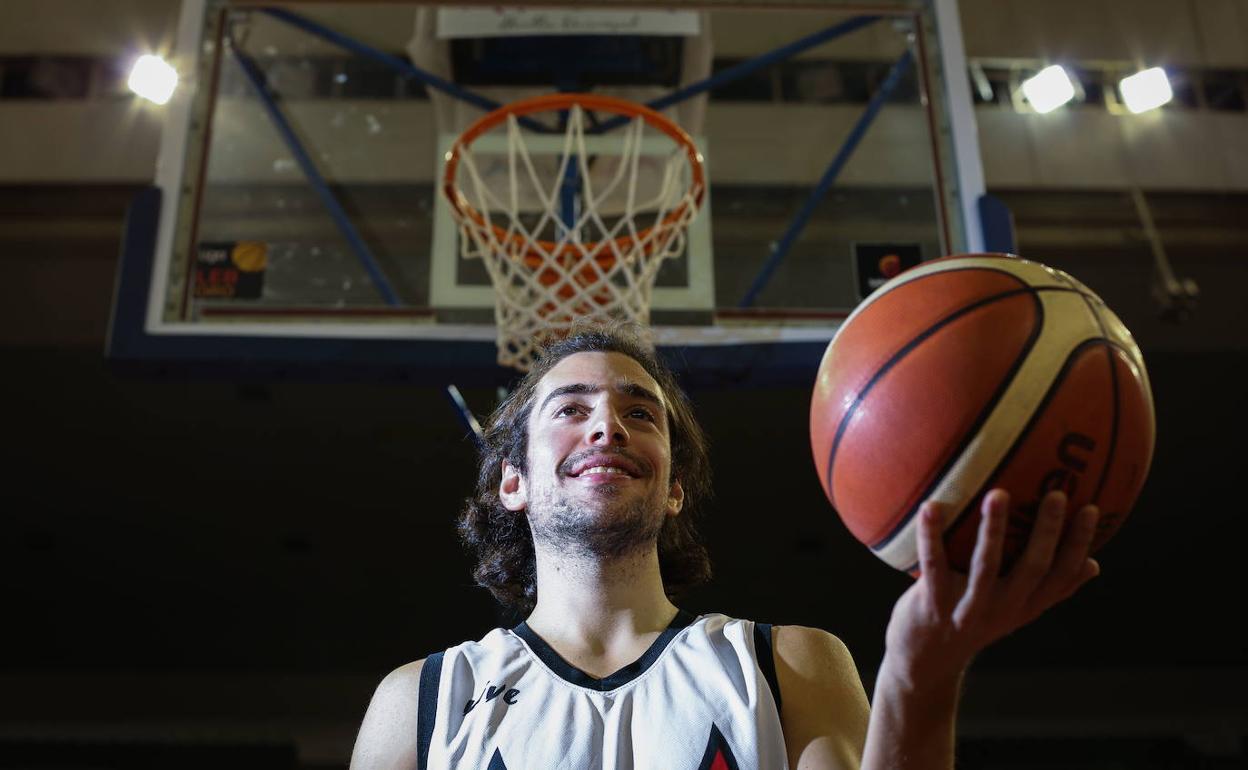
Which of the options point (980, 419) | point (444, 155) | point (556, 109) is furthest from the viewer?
point (444, 155)

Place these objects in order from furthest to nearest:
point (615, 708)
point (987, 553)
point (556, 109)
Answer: point (556, 109), point (615, 708), point (987, 553)

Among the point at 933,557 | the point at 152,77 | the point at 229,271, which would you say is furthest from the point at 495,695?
the point at 152,77

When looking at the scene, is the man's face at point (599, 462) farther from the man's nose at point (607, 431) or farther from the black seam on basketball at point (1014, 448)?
the black seam on basketball at point (1014, 448)

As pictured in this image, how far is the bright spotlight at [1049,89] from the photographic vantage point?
6273 millimetres

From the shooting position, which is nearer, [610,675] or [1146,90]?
[610,675]

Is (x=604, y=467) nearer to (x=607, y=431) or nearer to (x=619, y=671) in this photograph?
(x=607, y=431)

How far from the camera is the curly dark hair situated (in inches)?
95.7

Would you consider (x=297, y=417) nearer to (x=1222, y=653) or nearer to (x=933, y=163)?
(x=933, y=163)

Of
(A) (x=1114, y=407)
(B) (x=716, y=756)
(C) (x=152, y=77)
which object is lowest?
(B) (x=716, y=756)

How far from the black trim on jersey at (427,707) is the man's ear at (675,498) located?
Answer: 0.60 m

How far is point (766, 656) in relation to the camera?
1.84 meters

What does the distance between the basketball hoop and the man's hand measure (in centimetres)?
219

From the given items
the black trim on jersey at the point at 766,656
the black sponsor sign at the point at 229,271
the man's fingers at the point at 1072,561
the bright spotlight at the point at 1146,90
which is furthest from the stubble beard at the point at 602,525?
the bright spotlight at the point at 1146,90

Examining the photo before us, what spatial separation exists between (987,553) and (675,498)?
1182mm
